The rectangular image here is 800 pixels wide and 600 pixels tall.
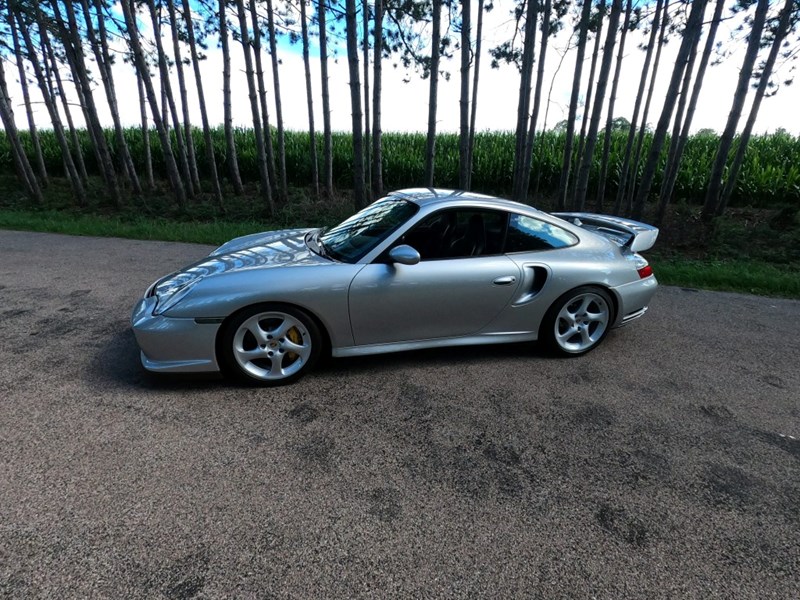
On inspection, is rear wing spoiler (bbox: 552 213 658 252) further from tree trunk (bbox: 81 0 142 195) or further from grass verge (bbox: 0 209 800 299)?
tree trunk (bbox: 81 0 142 195)

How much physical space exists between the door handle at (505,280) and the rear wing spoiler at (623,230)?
4.04ft

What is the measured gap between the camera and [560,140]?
15.9 metres

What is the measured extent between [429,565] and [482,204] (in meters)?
2.40

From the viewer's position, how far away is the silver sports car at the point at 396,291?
267cm

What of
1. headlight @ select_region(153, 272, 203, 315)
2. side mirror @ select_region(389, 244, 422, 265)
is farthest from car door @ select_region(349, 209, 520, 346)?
headlight @ select_region(153, 272, 203, 315)

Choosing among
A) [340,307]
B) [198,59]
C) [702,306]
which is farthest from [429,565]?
[198,59]

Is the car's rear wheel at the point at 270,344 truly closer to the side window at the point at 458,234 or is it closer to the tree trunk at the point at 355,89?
the side window at the point at 458,234

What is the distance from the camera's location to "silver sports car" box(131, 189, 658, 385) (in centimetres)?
267

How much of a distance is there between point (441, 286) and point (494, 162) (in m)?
12.4

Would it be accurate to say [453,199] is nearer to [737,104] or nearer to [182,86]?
[737,104]

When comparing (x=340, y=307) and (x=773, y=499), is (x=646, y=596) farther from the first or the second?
(x=340, y=307)

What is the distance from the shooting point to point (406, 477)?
204 centimetres

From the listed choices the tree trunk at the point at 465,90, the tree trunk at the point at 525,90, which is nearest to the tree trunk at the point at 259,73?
the tree trunk at the point at 465,90

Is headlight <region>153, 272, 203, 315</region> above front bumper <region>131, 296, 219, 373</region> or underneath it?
above
